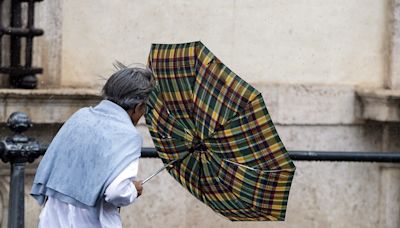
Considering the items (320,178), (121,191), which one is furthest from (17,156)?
(320,178)

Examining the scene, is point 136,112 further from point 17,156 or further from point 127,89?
point 17,156

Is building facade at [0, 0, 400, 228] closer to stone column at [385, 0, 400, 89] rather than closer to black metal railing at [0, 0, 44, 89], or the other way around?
stone column at [385, 0, 400, 89]

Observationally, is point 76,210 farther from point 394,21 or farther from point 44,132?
point 394,21

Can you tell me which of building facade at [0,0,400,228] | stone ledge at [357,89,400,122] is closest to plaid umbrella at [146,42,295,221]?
building facade at [0,0,400,228]

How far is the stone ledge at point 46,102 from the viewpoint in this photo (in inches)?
306

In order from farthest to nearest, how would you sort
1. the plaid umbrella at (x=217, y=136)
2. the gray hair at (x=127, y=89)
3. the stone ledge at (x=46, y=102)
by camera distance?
the stone ledge at (x=46, y=102), the plaid umbrella at (x=217, y=136), the gray hair at (x=127, y=89)

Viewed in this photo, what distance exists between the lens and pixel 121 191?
5.37 meters

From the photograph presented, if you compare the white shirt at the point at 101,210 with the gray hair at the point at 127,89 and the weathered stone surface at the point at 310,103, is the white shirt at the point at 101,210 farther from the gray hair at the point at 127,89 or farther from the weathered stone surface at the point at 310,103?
the weathered stone surface at the point at 310,103

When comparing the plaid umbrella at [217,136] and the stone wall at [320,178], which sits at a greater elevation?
the plaid umbrella at [217,136]

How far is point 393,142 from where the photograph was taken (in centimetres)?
857

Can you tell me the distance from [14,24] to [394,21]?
229cm

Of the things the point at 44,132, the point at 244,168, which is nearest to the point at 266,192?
the point at 244,168

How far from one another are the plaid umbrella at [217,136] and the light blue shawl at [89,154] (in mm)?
511

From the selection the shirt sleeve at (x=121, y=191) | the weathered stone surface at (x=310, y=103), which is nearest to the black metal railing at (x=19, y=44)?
the weathered stone surface at (x=310, y=103)
